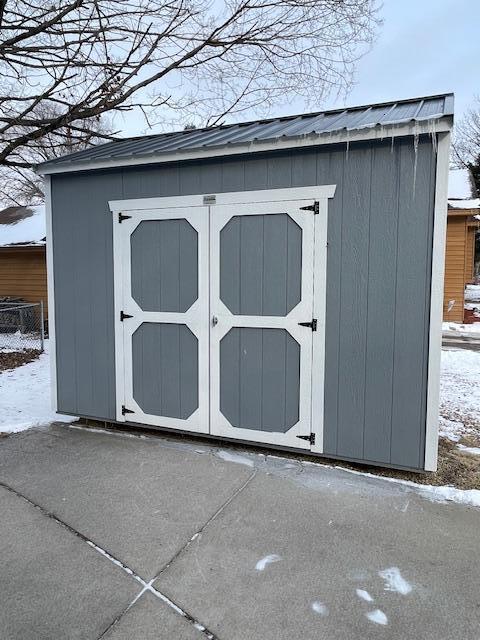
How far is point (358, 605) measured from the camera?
1925 mm

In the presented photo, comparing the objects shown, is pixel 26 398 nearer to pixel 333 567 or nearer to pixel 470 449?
pixel 333 567

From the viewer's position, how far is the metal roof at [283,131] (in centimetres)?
301

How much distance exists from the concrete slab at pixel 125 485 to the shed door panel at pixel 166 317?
0.31 metres

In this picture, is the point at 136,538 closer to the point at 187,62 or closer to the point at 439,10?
the point at 187,62

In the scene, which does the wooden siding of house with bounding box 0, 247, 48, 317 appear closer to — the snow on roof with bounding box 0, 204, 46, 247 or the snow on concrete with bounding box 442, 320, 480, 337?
the snow on roof with bounding box 0, 204, 46, 247

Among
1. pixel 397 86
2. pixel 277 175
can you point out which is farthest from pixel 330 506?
pixel 397 86

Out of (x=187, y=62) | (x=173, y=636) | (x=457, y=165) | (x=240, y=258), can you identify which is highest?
(x=457, y=165)

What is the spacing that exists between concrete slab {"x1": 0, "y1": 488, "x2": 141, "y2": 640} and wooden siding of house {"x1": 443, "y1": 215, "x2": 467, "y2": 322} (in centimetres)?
1068

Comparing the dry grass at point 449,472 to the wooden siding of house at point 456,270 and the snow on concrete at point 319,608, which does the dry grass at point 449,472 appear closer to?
the snow on concrete at point 319,608

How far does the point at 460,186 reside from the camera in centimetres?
1278

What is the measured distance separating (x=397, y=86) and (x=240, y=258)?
300 inches

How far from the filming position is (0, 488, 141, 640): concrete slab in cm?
181

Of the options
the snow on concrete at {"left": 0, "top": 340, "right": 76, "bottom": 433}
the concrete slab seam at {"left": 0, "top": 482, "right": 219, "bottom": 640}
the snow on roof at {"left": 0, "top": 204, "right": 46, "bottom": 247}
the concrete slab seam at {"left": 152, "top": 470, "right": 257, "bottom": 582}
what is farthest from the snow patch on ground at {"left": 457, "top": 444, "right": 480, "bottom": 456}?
the snow on roof at {"left": 0, "top": 204, "right": 46, "bottom": 247}

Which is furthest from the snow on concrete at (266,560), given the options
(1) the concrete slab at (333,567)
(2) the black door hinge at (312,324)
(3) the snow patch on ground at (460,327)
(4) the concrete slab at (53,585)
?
(3) the snow patch on ground at (460,327)
